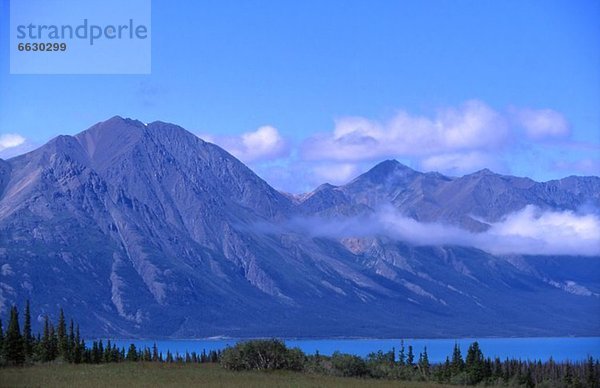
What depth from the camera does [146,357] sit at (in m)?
150

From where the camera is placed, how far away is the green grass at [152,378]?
3233 inches

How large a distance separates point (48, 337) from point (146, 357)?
19.8 meters

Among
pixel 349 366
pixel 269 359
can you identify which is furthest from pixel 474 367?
pixel 269 359

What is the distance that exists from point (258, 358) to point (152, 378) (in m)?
20.8

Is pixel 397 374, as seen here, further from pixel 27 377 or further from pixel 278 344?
pixel 27 377

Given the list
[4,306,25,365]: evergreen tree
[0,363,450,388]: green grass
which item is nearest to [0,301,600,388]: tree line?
[4,306,25,365]: evergreen tree

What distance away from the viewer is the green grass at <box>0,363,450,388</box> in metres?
82.1

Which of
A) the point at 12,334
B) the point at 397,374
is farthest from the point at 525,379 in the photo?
the point at 12,334

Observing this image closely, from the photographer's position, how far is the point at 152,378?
293 feet

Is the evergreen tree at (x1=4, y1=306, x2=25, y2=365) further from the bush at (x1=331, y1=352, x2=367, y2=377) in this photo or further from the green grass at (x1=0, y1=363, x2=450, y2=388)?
the bush at (x1=331, y1=352, x2=367, y2=377)

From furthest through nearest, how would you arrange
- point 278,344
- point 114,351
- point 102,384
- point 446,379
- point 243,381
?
point 114,351 → point 446,379 → point 278,344 → point 243,381 → point 102,384

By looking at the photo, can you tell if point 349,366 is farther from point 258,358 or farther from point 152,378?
point 152,378

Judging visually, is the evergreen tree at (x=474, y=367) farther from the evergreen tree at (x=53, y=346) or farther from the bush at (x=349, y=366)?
the evergreen tree at (x=53, y=346)

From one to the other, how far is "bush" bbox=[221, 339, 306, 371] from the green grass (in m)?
4.43
